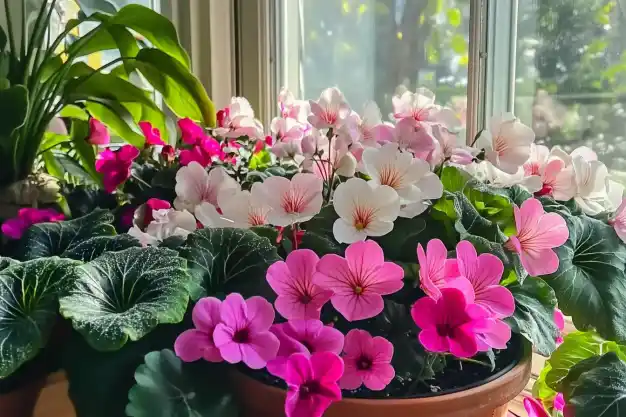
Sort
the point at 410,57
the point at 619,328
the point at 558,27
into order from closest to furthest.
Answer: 1. the point at 619,328
2. the point at 558,27
3. the point at 410,57

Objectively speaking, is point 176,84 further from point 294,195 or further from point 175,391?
point 175,391

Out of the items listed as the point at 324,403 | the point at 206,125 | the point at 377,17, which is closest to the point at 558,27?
the point at 377,17

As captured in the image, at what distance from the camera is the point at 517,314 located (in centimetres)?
54

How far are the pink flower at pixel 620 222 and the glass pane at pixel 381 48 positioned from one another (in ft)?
1.93

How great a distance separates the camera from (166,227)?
654mm

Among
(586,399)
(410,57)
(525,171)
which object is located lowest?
(586,399)

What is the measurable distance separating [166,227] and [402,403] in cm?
31

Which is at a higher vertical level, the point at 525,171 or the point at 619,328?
the point at 525,171

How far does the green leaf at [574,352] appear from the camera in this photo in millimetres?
653

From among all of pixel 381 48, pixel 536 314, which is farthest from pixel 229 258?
pixel 381 48

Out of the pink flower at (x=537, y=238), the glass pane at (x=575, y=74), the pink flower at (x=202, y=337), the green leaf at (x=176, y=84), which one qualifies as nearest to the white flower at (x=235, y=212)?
the pink flower at (x=202, y=337)

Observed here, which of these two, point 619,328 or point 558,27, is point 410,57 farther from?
point 619,328

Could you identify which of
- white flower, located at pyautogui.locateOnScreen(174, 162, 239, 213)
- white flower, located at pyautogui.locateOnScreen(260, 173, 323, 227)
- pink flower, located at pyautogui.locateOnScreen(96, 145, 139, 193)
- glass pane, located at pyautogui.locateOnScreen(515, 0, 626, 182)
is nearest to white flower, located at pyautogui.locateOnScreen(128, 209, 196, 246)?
white flower, located at pyautogui.locateOnScreen(174, 162, 239, 213)

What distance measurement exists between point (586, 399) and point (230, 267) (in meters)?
0.33
